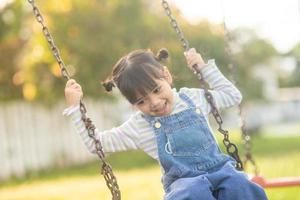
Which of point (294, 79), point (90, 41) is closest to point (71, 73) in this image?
point (90, 41)

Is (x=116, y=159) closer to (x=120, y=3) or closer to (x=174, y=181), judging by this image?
(x=120, y=3)

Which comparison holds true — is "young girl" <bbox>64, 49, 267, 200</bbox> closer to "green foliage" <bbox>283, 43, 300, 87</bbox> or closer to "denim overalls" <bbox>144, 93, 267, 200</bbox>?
"denim overalls" <bbox>144, 93, 267, 200</bbox>

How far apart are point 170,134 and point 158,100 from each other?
0.15 m

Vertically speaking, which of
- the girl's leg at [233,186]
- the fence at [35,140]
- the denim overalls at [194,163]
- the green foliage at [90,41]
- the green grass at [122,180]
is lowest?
the girl's leg at [233,186]

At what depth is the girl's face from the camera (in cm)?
259

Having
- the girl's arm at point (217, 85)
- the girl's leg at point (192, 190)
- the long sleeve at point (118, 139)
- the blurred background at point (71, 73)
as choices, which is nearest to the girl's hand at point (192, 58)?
the girl's arm at point (217, 85)

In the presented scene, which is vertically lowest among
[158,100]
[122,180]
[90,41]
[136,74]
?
[158,100]

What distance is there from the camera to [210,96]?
2.80m

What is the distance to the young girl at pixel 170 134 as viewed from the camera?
245 centimetres

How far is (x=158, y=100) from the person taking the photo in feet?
8.54

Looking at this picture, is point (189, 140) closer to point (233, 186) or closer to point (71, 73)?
point (233, 186)

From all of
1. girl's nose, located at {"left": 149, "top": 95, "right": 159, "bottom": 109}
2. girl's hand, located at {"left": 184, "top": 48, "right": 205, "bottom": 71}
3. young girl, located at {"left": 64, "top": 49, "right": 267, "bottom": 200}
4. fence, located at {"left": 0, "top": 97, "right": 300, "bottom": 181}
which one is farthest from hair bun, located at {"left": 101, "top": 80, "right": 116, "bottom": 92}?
fence, located at {"left": 0, "top": 97, "right": 300, "bottom": 181}

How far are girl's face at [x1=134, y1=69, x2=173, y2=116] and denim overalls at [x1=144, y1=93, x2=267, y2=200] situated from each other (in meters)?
0.04

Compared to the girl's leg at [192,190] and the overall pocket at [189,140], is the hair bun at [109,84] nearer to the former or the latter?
the overall pocket at [189,140]
